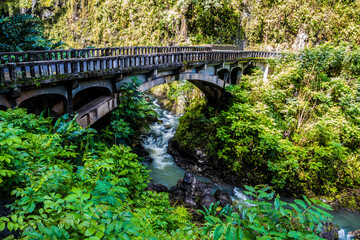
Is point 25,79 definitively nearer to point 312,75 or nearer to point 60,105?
point 60,105

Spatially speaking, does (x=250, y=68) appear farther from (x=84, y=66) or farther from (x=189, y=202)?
(x=84, y=66)

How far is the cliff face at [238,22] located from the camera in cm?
2377

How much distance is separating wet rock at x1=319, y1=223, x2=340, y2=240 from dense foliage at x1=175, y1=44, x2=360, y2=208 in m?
2.42

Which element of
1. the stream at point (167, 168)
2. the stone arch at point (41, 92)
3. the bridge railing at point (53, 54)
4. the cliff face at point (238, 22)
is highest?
the cliff face at point (238, 22)

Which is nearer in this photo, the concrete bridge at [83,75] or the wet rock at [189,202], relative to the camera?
the concrete bridge at [83,75]

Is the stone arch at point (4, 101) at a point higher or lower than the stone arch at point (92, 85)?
lower

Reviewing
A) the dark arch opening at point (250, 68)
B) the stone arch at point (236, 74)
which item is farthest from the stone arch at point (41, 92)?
the dark arch opening at point (250, 68)

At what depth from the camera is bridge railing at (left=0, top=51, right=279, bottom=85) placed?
6.16 m

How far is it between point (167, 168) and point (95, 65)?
8.69 metres

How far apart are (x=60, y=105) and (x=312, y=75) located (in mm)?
16113

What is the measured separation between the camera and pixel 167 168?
47.5 feet

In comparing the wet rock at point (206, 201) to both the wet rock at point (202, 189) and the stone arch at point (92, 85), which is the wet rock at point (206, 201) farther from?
the stone arch at point (92, 85)

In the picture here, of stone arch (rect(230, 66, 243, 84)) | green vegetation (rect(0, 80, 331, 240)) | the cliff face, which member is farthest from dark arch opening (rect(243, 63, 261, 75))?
green vegetation (rect(0, 80, 331, 240))

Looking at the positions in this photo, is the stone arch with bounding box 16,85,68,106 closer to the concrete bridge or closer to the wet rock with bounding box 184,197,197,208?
the concrete bridge
